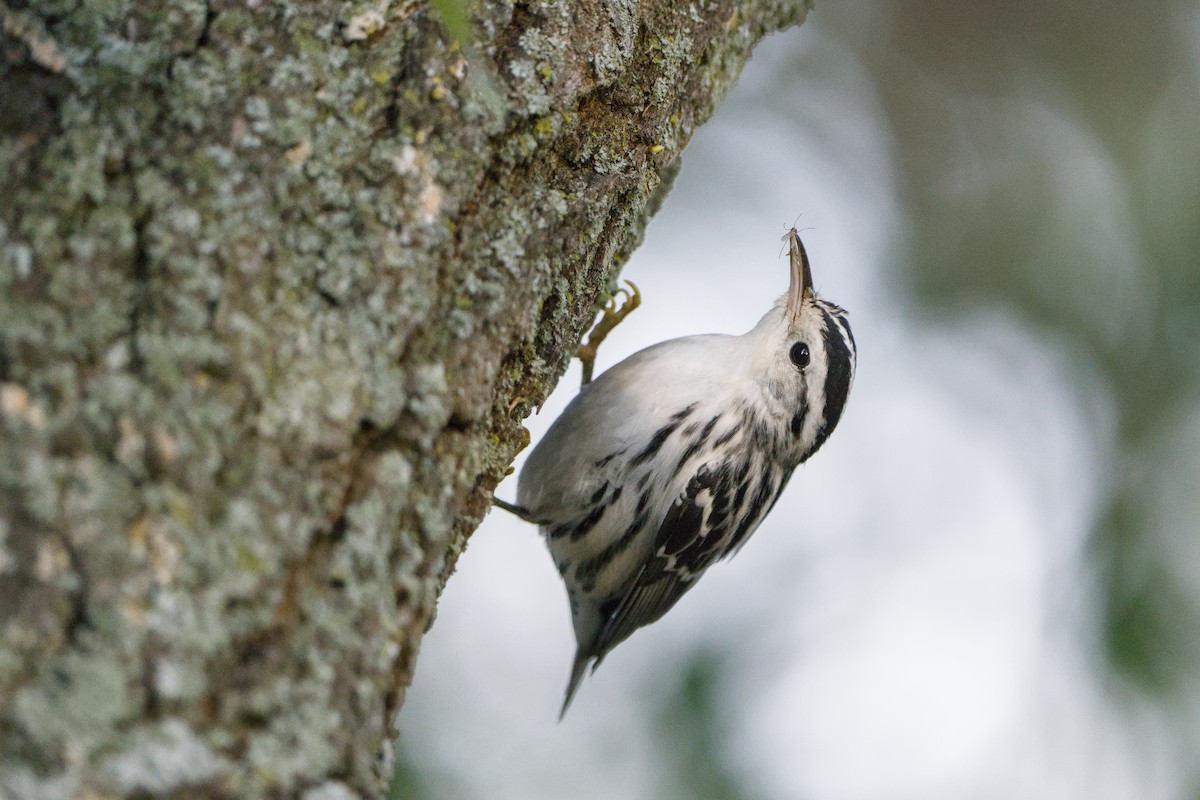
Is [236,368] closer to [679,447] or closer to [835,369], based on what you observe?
[679,447]

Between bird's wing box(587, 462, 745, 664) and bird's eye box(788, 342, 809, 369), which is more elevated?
bird's eye box(788, 342, 809, 369)

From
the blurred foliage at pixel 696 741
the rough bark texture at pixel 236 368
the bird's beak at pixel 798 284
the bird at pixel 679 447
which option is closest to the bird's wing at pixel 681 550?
the bird at pixel 679 447

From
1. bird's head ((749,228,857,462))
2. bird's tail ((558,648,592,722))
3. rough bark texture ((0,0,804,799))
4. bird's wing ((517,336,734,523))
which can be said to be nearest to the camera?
rough bark texture ((0,0,804,799))

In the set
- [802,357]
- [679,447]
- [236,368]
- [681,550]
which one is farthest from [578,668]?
[236,368]

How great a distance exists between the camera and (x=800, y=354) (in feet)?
12.7

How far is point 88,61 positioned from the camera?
160 cm

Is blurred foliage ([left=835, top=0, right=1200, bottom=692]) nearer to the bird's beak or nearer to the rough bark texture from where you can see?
the bird's beak

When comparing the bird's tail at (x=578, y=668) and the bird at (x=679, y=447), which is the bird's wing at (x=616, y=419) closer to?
the bird at (x=679, y=447)

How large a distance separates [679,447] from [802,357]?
2.02 ft

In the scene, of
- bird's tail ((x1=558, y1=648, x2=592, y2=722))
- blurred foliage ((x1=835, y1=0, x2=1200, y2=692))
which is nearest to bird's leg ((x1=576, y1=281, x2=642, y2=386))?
bird's tail ((x1=558, y1=648, x2=592, y2=722))

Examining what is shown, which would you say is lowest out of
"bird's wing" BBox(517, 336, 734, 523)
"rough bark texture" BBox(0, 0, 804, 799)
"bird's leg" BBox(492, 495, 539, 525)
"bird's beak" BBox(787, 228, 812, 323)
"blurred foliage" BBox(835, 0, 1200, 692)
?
"rough bark texture" BBox(0, 0, 804, 799)

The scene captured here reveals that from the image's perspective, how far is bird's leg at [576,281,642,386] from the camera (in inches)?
159

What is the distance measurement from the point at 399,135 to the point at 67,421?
769mm

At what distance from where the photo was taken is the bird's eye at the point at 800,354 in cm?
386
